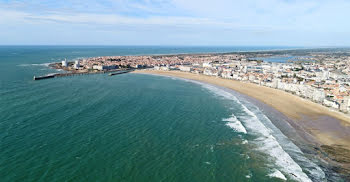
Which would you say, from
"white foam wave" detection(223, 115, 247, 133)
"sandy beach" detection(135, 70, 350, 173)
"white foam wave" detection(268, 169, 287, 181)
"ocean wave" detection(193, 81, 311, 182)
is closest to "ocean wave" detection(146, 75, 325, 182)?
"ocean wave" detection(193, 81, 311, 182)

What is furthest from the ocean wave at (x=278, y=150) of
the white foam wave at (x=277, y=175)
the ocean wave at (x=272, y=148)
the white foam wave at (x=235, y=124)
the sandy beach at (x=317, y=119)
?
the sandy beach at (x=317, y=119)

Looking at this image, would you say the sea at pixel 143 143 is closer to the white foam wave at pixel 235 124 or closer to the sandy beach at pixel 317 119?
the white foam wave at pixel 235 124

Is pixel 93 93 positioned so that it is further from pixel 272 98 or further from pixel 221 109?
pixel 272 98

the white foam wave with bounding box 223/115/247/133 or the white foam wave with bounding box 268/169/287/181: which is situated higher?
the white foam wave with bounding box 223/115/247/133

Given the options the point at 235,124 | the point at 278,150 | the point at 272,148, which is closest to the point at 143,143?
the point at 235,124

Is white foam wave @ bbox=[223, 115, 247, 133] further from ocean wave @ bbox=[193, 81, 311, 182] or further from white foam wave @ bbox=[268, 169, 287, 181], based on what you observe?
white foam wave @ bbox=[268, 169, 287, 181]

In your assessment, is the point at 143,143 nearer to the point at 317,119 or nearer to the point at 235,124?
the point at 235,124

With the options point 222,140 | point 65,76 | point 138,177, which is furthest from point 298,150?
point 65,76
